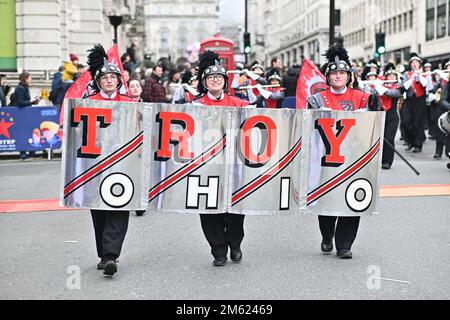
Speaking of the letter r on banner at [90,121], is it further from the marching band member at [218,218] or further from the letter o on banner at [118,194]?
the marching band member at [218,218]

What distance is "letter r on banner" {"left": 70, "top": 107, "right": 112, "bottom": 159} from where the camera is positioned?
6586mm

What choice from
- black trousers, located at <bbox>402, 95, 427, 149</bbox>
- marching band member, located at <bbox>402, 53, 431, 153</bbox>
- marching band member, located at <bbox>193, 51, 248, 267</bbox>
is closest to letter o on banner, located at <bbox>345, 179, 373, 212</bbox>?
marching band member, located at <bbox>193, 51, 248, 267</bbox>

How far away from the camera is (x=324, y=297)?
5.70 metres

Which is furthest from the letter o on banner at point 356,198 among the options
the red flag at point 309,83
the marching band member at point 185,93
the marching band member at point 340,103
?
the marching band member at point 185,93

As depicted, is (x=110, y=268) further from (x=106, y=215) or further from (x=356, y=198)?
(x=356, y=198)

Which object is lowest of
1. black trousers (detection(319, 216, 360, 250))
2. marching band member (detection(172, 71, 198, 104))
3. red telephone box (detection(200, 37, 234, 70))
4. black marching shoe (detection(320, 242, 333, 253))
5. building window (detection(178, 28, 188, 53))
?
black marching shoe (detection(320, 242, 333, 253))

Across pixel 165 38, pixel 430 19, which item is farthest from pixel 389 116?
pixel 165 38

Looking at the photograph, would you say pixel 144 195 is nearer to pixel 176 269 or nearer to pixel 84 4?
pixel 176 269

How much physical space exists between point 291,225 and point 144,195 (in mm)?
2637

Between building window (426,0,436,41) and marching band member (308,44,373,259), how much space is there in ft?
170

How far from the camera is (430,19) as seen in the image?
5700cm

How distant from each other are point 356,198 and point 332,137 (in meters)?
0.62

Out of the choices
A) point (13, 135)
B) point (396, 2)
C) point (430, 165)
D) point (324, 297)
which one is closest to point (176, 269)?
point (324, 297)

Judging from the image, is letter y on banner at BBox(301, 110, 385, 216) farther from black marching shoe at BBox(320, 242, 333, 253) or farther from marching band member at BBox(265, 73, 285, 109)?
marching band member at BBox(265, 73, 285, 109)
